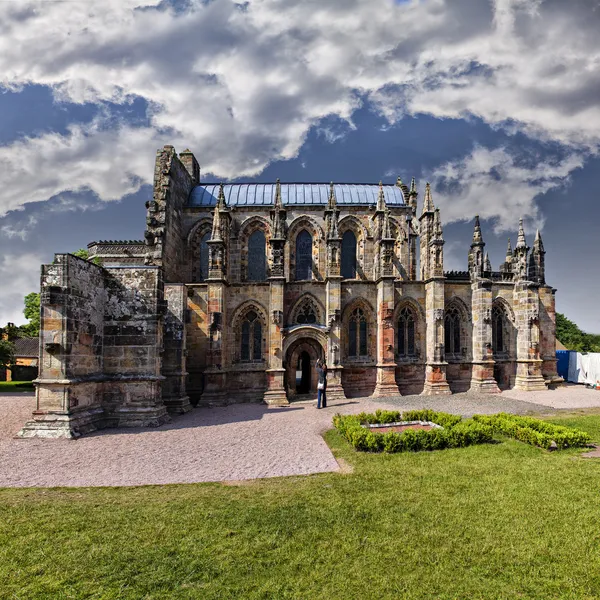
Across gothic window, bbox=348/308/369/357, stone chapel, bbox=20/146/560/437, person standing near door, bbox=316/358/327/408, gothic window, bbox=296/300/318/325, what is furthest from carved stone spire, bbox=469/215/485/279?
person standing near door, bbox=316/358/327/408

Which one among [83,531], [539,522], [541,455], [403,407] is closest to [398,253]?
[403,407]

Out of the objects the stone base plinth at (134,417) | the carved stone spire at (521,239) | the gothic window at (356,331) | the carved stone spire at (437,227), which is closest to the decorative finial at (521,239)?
the carved stone spire at (521,239)

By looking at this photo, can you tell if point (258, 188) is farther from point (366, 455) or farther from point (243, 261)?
point (366, 455)

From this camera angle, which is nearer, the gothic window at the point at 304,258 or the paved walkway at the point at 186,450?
the paved walkway at the point at 186,450

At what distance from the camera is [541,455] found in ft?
33.7

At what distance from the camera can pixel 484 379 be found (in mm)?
22828

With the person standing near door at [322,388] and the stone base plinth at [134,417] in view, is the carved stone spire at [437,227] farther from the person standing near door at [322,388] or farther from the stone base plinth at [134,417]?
the stone base plinth at [134,417]

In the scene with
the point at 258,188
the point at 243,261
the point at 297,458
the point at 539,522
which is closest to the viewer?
the point at 539,522

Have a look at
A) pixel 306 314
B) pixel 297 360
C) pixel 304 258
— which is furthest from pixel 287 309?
pixel 304 258

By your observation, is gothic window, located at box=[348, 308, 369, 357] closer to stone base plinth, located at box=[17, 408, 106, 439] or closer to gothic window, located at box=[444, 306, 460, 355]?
gothic window, located at box=[444, 306, 460, 355]

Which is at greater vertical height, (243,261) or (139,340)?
(243,261)

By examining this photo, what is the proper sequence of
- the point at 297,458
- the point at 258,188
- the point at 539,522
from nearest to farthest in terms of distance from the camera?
the point at 539,522, the point at 297,458, the point at 258,188

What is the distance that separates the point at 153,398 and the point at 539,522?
12.8 m

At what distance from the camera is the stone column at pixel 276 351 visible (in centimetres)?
2019
